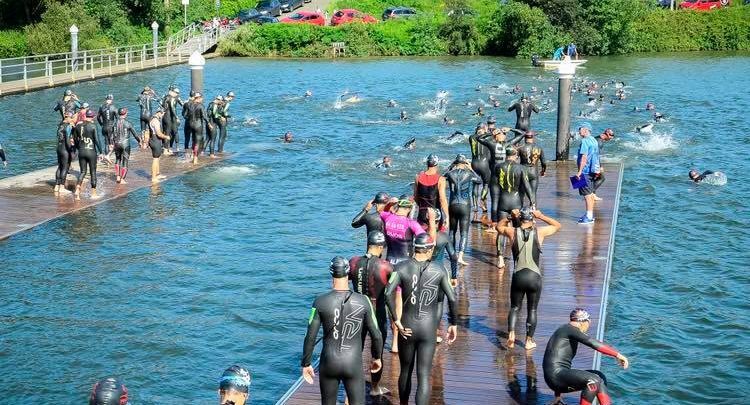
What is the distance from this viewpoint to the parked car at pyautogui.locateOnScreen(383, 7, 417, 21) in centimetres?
8038

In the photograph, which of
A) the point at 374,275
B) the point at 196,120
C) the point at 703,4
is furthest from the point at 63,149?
the point at 703,4

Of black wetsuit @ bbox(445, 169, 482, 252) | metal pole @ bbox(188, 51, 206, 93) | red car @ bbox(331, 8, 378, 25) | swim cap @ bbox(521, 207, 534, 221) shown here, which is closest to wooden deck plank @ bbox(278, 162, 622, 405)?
black wetsuit @ bbox(445, 169, 482, 252)

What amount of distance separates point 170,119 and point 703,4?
2421 inches

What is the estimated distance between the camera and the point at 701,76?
2323 inches

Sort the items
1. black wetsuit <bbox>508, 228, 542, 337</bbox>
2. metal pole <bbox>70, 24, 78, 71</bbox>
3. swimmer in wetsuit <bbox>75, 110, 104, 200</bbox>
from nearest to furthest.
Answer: black wetsuit <bbox>508, 228, 542, 337</bbox>
swimmer in wetsuit <bbox>75, 110, 104, 200</bbox>
metal pole <bbox>70, 24, 78, 71</bbox>

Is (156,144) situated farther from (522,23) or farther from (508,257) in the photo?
Result: (522,23)

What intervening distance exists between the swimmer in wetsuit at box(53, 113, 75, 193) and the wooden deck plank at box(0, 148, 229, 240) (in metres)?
0.42

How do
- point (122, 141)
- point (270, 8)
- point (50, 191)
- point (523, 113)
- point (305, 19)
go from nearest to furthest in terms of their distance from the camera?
point (50, 191) → point (122, 141) → point (523, 113) → point (305, 19) → point (270, 8)

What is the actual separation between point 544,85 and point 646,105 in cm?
999

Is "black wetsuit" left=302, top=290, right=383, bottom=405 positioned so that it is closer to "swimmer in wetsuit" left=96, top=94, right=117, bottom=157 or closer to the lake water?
the lake water

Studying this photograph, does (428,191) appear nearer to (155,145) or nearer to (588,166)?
(588,166)

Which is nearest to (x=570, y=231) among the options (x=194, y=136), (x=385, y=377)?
(x=385, y=377)

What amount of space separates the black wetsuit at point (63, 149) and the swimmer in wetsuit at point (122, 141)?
1.37m

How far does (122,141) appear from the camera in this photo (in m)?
25.1
